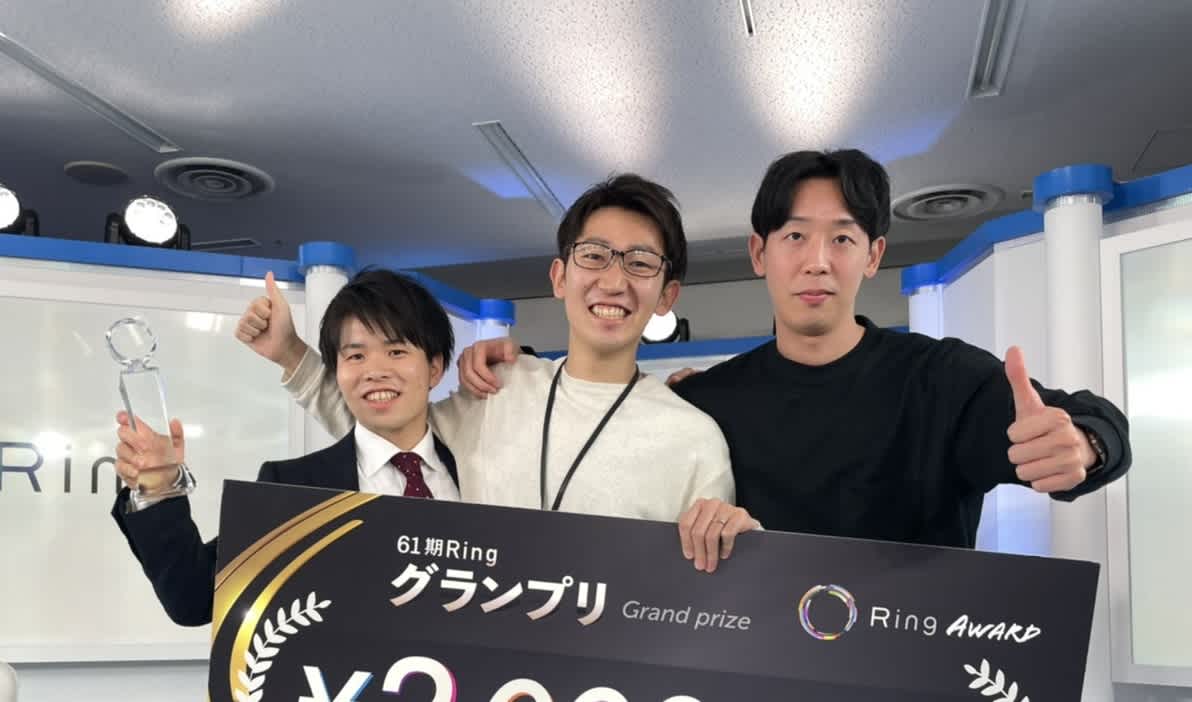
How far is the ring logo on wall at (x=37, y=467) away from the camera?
273cm

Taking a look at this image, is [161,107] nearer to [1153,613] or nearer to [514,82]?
[514,82]

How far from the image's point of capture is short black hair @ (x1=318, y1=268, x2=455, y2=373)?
1540mm

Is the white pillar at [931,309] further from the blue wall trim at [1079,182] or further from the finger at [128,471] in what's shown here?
the finger at [128,471]

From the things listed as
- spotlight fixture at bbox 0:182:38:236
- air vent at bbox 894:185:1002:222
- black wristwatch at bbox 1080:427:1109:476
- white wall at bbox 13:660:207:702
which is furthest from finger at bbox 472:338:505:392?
air vent at bbox 894:185:1002:222

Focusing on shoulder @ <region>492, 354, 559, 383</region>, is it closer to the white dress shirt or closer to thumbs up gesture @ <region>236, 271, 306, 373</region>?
the white dress shirt

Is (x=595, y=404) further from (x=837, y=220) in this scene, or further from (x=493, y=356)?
(x=837, y=220)

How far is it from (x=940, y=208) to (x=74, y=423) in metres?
3.93

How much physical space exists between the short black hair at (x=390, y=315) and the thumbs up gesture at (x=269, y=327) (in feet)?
0.20

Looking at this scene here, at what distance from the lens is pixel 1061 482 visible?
1.15 meters

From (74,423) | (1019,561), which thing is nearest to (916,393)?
(1019,561)

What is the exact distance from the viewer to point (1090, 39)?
2998 millimetres

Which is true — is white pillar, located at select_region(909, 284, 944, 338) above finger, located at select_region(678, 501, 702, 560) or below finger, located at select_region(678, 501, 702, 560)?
above

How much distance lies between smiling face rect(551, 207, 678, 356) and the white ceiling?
142 cm

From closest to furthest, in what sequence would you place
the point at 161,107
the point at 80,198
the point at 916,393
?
the point at 916,393 < the point at 161,107 < the point at 80,198
